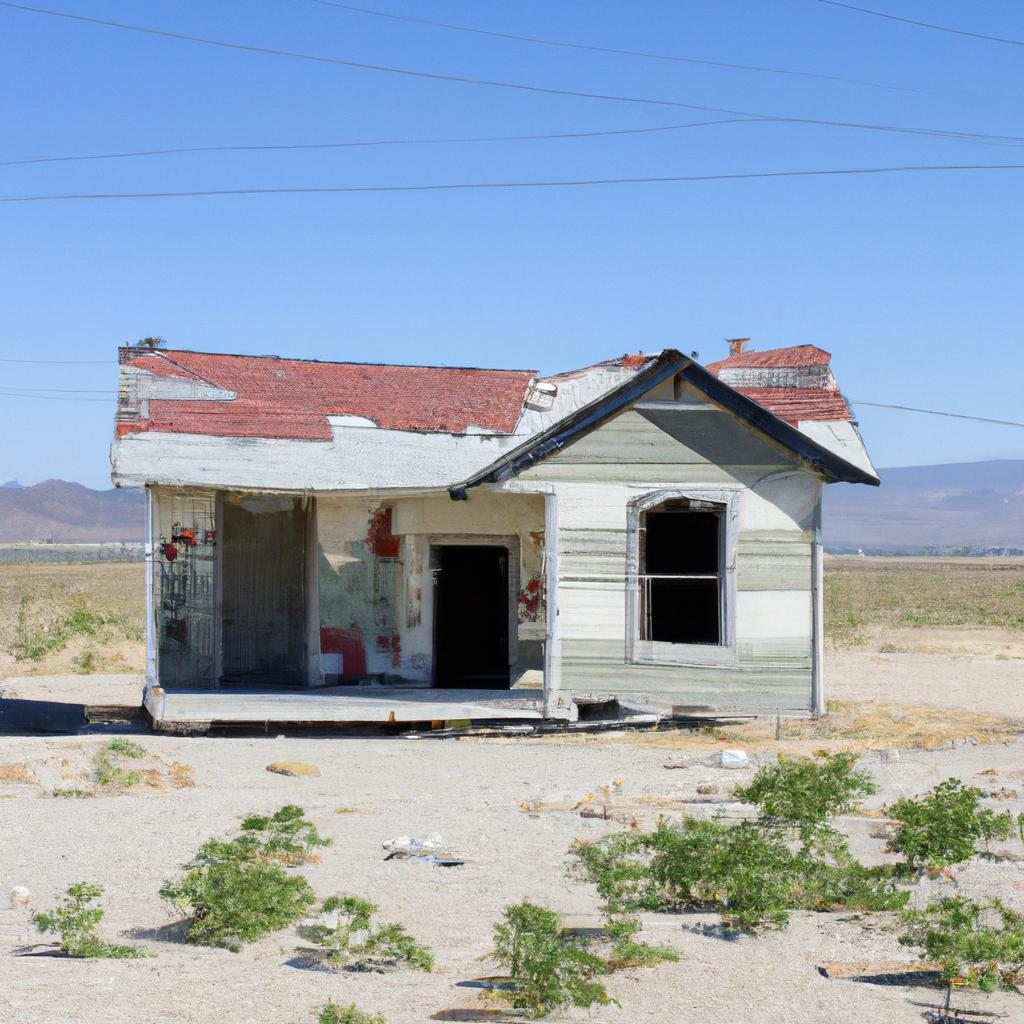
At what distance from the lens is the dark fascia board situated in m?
14.8

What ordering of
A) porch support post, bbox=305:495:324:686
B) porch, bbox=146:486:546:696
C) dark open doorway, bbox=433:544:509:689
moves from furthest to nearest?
dark open doorway, bbox=433:544:509:689, porch support post, bbox=305:495:324:686, porch, bbox=146:486:546:696

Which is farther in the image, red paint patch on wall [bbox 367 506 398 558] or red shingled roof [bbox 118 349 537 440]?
red paint patch on wall [bbox 367 506 398 558]

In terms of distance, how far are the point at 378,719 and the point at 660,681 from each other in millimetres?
3157

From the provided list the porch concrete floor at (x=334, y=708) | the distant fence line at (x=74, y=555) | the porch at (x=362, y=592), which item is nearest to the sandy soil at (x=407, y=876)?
the porch concrete floor at (x=334, y=708)

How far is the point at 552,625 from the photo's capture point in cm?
1499

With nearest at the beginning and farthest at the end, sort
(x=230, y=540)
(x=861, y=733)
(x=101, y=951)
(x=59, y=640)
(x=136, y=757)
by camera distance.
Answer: (x=101, y=951), (x=136, y=757), (x=861, y=733), (x=230, y=540), (x=59, y=640)

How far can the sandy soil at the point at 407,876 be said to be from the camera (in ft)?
19.5

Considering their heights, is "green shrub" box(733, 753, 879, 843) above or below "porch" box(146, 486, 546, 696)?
below

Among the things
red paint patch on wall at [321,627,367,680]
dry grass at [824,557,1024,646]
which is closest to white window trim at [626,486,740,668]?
red paint patch on wall at [321,627,367,680]

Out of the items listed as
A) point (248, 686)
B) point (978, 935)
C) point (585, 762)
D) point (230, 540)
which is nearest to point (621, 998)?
point (978, 935)

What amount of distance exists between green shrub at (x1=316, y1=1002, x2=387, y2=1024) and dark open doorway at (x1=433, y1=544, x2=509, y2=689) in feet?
44.3

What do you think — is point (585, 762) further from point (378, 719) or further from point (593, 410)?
point (593, 410)

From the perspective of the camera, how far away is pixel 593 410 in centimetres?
1497

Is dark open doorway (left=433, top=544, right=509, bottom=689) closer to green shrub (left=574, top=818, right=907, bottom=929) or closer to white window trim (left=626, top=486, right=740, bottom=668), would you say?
white window trim (left=626, top=486, right=740, bottom=668)
